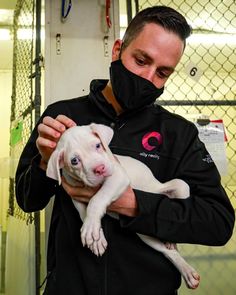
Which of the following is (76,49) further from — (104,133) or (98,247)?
(98,247)

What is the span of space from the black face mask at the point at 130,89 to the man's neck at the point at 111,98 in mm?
16

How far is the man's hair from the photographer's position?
3.74 feet

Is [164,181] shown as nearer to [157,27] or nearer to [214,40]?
[157,27]

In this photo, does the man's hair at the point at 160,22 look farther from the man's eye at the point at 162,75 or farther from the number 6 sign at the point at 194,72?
the number 6 sign at the point at 194,72

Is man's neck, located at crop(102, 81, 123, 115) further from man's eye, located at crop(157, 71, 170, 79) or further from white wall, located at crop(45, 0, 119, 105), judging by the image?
white wall, located at crop(45, 0, 119, 105)

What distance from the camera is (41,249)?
6.27 ft

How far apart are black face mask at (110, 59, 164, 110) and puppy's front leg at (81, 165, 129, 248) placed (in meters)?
0.23

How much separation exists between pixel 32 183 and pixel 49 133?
0.53ft

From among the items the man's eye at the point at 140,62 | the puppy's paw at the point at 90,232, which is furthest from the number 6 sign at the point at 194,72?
the puppy's paw at the point at 90,232

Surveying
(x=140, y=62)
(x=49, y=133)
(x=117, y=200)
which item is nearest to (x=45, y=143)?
(x=49, y=133)

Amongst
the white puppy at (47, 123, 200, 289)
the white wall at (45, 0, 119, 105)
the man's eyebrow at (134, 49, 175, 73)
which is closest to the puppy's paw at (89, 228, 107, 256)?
the white puppy at (47, 123, 200, 289)

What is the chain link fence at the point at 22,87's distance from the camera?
2.25 m

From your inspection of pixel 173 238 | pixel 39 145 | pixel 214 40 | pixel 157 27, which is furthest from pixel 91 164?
pixel 214 40

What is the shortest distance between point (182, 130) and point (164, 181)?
0.16m
